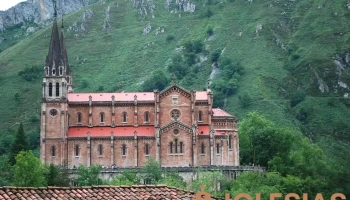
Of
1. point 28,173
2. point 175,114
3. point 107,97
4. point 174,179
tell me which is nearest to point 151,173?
point 174,179

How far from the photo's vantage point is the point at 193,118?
122 metres

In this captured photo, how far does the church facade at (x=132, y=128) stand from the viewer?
393 feet

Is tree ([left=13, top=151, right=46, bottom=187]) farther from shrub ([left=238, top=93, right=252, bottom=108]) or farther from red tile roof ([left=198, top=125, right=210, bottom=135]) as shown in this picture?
shrub ([left=238, top=93, right=252, bottom=108])

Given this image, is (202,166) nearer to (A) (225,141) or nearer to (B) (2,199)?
(A) (225,141)

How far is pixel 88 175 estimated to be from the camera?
110 metres

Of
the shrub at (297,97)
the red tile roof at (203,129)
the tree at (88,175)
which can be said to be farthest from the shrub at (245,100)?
the tree at (88,175)

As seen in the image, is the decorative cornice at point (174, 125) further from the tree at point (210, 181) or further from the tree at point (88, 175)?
the tree at point (88, 175)

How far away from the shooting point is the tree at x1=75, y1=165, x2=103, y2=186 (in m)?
108

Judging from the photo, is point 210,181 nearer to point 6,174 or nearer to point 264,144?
point 264,144

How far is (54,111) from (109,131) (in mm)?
8765

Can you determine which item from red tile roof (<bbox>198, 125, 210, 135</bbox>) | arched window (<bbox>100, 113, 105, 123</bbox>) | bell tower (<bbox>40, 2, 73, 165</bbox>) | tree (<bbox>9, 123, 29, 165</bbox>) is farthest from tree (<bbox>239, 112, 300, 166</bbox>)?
tree (<bbox>9, 123, 29, 165</bbox>)

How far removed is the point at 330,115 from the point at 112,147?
7101 centimetres

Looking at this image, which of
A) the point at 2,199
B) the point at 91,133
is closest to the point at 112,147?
the point at 91,133

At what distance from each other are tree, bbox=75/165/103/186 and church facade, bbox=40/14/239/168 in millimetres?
6584
